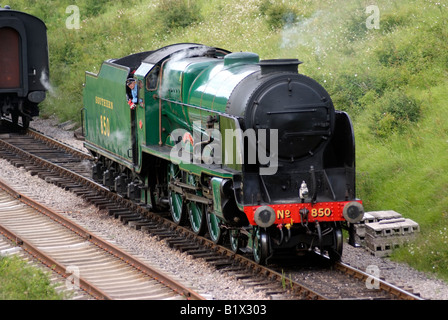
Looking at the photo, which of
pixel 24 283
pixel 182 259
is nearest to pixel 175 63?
pixel 182 259

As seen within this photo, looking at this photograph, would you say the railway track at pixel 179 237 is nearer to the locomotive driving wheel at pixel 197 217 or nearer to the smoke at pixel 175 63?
the locomotive driving wheel at pixel 197 217

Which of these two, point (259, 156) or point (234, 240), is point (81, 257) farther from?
point (259, 156)

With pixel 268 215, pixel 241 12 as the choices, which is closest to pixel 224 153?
pixel 268 215

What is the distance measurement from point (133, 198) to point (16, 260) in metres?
4.33

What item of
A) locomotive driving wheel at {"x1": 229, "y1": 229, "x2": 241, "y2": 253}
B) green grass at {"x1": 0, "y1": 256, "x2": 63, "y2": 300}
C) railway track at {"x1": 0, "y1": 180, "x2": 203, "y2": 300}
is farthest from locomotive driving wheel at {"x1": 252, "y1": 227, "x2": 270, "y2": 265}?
green grass at {"x1": 0, "y1": 256, "x2": 63, "y2": 300}

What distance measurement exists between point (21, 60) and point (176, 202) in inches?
434

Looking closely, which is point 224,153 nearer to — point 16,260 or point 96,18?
point 16,260

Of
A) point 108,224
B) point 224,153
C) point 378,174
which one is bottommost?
point 108,224

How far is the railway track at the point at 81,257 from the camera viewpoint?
996cm

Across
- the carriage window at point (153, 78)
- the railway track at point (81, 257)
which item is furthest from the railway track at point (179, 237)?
the carriage window at point (153, 78)

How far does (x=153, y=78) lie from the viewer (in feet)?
45.3

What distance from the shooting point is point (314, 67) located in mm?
19266

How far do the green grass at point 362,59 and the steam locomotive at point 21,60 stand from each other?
6.73 feet

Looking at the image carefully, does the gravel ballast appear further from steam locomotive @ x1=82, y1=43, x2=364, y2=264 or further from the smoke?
the smoke
